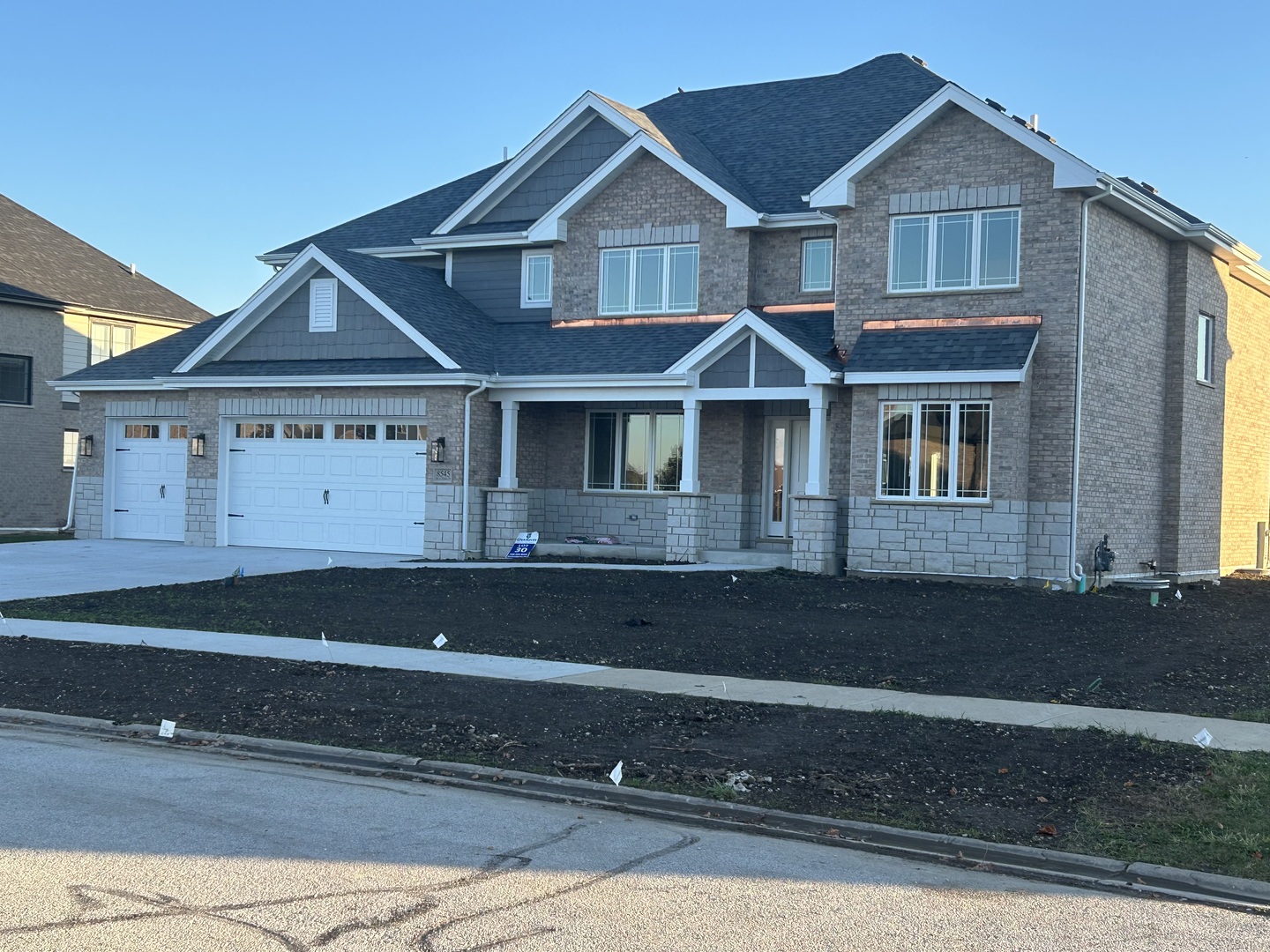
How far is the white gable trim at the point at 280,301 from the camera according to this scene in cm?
2447

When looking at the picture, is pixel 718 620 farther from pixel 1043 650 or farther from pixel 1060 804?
pixel 1060 804

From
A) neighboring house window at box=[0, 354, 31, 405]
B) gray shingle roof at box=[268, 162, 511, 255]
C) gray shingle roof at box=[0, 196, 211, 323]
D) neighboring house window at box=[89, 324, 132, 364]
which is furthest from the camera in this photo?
neighboring house window at box=[89, 324, 132, 364]

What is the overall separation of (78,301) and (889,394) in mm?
23321

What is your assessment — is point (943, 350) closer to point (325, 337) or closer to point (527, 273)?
point (527, 273)

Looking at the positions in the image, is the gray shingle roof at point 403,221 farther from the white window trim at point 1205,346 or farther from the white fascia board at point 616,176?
the white window trim at point 1205,346

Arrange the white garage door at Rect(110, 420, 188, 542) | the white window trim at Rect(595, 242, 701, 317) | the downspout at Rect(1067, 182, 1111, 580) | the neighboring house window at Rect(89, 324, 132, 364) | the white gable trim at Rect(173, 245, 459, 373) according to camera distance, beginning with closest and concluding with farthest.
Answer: the downspout at Rect(1067, 182, 1111, 580)
the white gable trim at Rect(173, 245, 459, 373)
the white window trim at Rect(595, 242, 701, 317)
the white garage door at Rect(110, 420, 188, 542)
the neighboring house window at Rect(89, 324, 132, 364)

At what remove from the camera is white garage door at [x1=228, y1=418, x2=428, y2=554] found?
2488cm

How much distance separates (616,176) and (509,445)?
5599 millimetres

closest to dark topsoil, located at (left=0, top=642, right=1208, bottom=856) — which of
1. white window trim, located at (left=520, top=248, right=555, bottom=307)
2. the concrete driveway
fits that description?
the concrete driveway

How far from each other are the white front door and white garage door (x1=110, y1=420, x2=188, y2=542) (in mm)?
11949

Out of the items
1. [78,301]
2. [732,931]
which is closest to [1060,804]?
[732,931]

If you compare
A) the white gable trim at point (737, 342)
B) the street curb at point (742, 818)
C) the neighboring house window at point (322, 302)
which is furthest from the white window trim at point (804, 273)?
the street curb at point (742, 818)

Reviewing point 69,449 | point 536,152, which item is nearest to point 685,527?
point 536,152

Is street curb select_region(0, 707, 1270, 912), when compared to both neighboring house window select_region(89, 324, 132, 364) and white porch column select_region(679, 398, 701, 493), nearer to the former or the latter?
white porch column select_region(679, 398, 701, 493)
